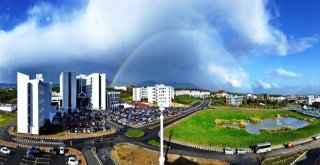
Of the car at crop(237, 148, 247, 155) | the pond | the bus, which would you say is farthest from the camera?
the pond

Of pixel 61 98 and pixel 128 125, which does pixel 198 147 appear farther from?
pixel 61 98

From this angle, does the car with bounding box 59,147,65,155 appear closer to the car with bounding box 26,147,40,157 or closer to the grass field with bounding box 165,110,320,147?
the car with bounding box 26,147,40,157

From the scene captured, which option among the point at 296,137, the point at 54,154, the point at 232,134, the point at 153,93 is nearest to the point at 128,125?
the point at 232,134

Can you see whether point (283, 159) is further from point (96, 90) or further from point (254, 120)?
point (96, 90)

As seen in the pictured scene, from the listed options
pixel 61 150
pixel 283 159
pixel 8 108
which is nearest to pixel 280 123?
pixel 283 159

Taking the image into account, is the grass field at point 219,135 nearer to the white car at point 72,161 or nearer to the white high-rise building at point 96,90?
the white car at point 72,161

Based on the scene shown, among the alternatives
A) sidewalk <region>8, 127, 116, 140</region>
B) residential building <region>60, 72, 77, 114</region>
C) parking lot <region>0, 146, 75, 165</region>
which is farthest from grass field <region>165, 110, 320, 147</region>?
residential building <region>60, 72, 77, 114</region>
